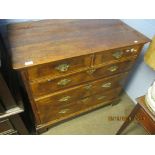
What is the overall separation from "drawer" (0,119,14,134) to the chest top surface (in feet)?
1.33

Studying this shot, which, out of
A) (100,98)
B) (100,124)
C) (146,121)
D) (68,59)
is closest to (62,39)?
(68,59)

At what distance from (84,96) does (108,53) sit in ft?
1.44

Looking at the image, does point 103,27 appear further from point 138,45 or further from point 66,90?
point 66,90

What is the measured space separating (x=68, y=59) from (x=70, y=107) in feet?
1.80

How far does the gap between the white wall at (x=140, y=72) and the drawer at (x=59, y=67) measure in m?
0.44

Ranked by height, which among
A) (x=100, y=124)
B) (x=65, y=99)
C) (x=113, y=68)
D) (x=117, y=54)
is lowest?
(x=100, y=124)

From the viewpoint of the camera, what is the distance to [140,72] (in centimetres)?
154

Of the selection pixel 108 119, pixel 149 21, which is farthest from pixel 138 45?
pixel 108 119

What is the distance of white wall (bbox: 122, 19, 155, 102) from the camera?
1.27 metres

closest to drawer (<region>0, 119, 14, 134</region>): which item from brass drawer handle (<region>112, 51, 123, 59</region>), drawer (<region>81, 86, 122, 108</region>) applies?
drawer (<region>81, 86, 122, 108</region>)

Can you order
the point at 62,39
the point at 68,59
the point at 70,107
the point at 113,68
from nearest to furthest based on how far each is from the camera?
the point at 68,59
the point at 62,39
the point at 113,68
the point at 70,107

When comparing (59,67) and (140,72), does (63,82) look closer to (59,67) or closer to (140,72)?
(59,67)

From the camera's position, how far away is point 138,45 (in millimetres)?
1136
